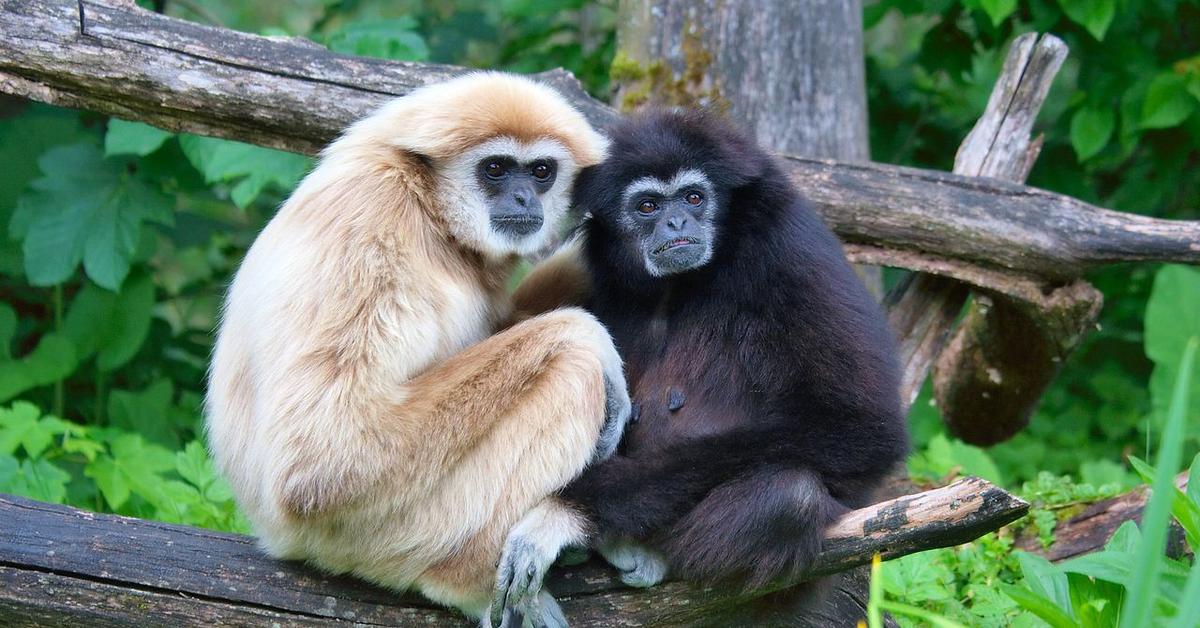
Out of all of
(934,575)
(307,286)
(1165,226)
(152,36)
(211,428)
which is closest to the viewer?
(307,286)

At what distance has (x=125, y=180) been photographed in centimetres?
552

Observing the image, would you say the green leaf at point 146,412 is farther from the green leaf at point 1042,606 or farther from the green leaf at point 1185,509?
the green leaf at point 1185,509

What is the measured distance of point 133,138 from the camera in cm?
501

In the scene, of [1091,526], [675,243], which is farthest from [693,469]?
[1091,526]

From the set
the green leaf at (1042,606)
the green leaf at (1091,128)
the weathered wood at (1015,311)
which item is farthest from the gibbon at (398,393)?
the green leaf at (1091,128)

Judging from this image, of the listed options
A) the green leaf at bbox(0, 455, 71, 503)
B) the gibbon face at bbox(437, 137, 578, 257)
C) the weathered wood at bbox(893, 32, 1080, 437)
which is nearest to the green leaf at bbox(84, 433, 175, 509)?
the green leaf at bbox(0, 455, 71, 503)

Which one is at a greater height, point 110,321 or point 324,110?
point 324,110

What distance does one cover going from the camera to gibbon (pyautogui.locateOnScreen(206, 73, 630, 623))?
10.4 feet

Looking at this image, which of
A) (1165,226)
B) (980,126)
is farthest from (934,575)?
(980,126)

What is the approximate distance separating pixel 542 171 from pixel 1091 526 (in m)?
2.75

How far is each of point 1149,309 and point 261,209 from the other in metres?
5.70

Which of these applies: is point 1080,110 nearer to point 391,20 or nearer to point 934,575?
point 934,575

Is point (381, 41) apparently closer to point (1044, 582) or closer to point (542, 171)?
point (542, 171)

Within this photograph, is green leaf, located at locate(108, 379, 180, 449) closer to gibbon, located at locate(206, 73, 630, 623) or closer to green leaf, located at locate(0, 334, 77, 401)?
green leaf, located at locate(0, 334, 77, 401)
